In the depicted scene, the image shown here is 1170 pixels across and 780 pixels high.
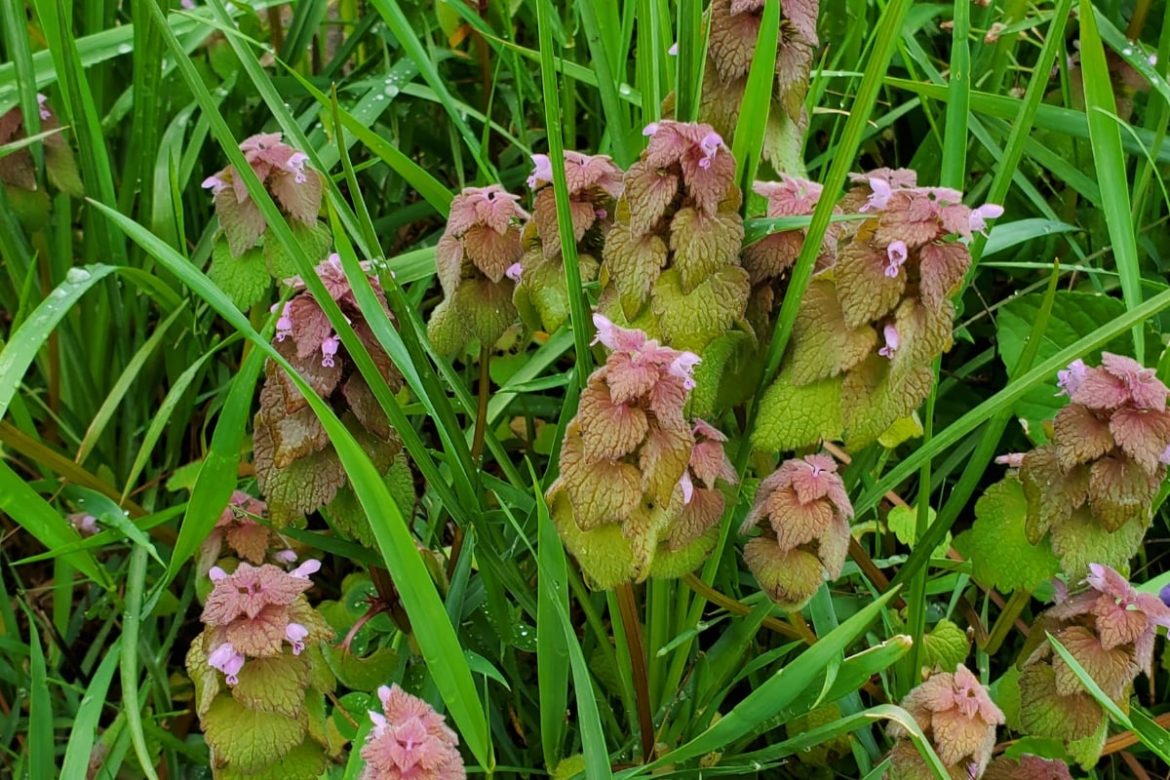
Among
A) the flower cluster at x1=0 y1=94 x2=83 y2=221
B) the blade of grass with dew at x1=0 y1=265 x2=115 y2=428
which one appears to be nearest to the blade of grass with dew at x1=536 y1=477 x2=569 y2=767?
the blade of grass with dew at x1=0 y1=265 x2=115 y2=428

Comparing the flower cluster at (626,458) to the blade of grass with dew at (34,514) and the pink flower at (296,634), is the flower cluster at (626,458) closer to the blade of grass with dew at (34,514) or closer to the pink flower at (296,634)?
the pink flower at (296,634)

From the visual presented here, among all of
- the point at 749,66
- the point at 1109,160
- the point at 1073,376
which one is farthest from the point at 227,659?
the point at 1109,160

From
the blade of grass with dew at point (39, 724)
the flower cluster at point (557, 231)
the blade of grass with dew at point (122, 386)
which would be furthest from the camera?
the blade of grass with dew at point (122, 386)

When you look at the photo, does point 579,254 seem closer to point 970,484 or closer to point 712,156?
point 712,156

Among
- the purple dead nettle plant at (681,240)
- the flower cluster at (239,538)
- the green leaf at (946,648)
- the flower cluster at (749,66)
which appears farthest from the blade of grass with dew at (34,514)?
the green leaf at (946,648)

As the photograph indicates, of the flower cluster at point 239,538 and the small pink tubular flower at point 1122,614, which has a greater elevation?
the small pink tubular flower at point 1122,614

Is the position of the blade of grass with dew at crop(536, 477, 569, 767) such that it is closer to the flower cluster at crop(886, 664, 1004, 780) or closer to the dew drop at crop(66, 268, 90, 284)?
the flower cluster at crop(886, 664, 1004, 780)

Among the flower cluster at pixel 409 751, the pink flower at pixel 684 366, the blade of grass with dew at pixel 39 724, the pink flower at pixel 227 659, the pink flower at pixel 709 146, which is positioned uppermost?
the pink flower at pixel 709 146
